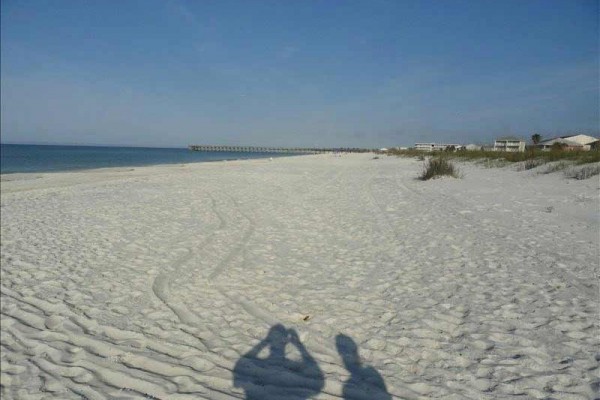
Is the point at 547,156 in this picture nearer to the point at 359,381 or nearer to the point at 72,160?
the point at 359,381

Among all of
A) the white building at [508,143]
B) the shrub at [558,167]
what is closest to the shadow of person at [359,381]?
the shrub at [558,167]

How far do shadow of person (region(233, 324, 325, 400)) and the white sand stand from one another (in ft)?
0.06

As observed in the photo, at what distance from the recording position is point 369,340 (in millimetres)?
4043

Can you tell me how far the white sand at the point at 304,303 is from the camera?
11.2ft

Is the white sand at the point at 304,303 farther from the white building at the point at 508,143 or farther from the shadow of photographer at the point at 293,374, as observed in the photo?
the white building at the point at 508,143

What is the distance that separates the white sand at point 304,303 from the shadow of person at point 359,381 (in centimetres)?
2

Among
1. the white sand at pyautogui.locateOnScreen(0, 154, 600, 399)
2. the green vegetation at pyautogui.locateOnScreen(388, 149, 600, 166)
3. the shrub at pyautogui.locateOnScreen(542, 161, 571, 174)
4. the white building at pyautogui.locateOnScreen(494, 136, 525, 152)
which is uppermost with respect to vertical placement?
the white building at pyautogui.locateOnScreen(494, 136, 525, 152)

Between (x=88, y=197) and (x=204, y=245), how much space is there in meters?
8.25

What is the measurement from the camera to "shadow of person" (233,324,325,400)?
10.7 ft

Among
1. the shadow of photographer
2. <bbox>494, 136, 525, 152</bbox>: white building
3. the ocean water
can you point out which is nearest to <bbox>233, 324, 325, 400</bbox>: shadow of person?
the shadow of photographer

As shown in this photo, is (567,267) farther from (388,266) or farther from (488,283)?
(388,266)

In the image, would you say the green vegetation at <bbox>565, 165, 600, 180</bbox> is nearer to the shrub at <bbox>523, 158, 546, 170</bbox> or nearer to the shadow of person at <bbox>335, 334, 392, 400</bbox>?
the shrub at <bbox>523, 158, 546, 170</bbox>

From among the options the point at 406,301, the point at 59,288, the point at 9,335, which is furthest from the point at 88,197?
the point at 406,301

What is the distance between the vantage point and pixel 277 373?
3543 millimetres
